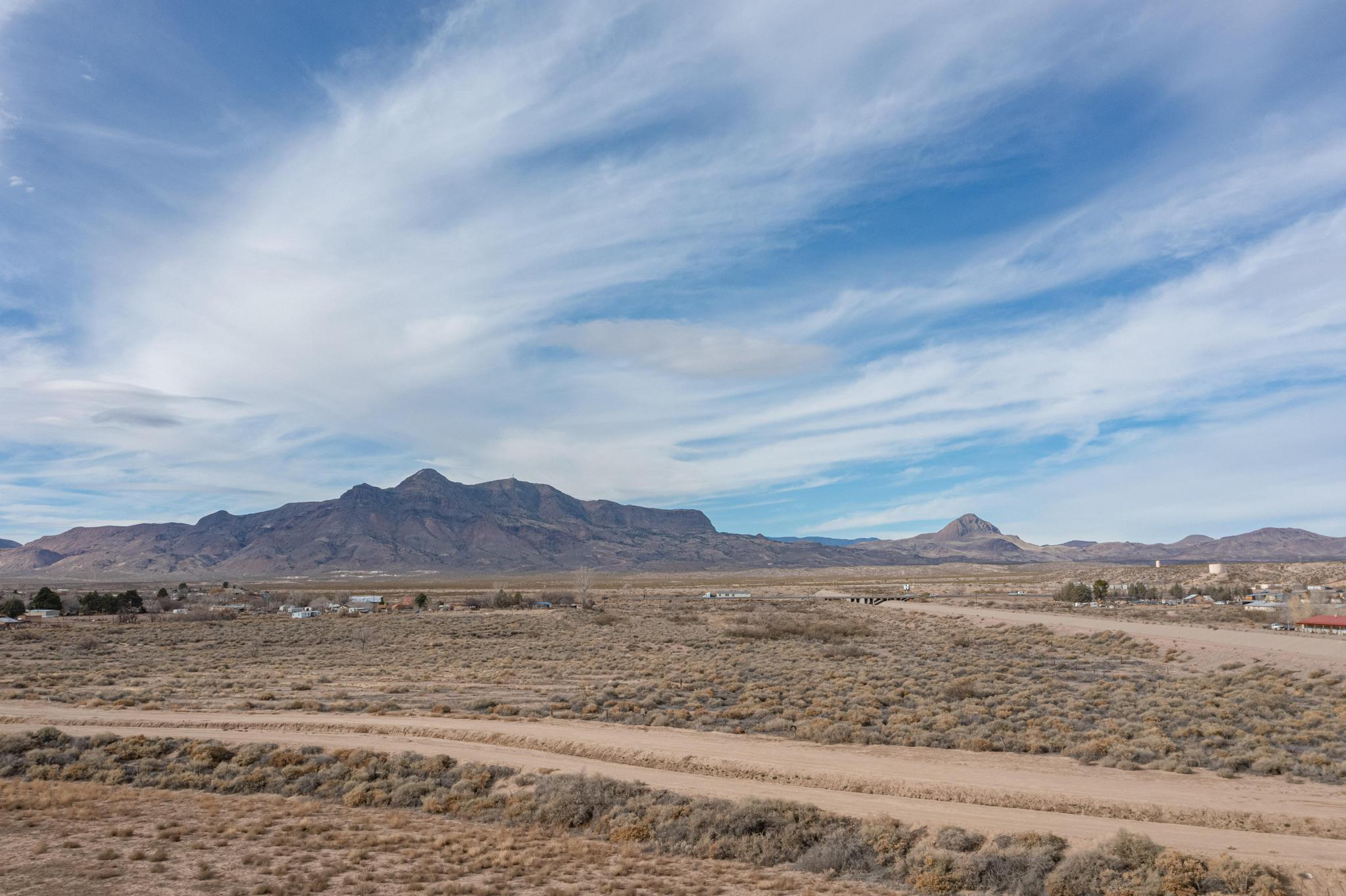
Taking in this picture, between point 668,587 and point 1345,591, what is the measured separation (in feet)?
306

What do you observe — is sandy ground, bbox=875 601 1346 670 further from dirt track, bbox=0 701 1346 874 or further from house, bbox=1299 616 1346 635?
dirt track, bbox=0 701 1346 874

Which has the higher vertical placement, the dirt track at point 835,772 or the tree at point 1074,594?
the tree at point 1074,594

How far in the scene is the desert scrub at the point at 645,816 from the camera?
12039mm

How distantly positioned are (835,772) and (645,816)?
15.5 ft

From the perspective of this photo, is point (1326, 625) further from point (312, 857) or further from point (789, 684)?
point (312, 857)

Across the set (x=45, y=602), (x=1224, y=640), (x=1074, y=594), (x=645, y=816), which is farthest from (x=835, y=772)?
(x=45, y=602)

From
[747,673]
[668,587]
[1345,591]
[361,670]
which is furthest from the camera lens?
→ [668,587]

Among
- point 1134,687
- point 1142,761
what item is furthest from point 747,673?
point 1142,761

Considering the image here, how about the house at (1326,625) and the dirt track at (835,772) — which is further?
the house at (1326,625)

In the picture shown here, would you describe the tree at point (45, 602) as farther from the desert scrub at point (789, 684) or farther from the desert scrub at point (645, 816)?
the desert scrub at point (645, 816)

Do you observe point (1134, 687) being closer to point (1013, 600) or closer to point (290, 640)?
point (290, 640)

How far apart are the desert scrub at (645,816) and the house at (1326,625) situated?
4592 cm

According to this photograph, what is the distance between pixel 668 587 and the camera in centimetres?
14000

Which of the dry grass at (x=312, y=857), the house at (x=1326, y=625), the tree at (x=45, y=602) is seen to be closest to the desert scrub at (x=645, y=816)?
the dry grass at (x=312, y=857)
